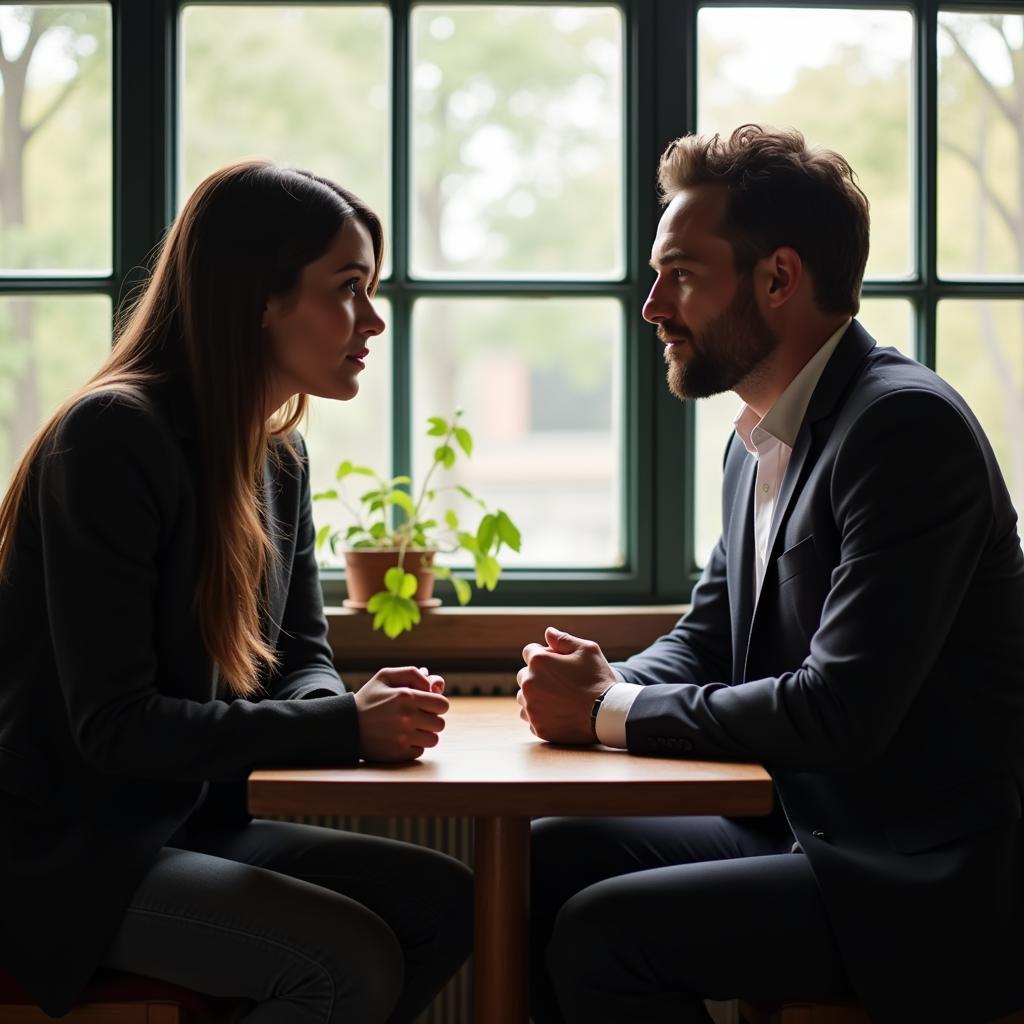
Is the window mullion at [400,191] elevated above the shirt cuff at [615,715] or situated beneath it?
elevated above

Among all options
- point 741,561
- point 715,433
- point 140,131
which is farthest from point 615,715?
point 140,131

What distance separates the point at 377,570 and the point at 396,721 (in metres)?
0.91

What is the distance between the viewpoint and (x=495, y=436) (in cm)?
274

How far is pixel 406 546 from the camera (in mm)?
2436

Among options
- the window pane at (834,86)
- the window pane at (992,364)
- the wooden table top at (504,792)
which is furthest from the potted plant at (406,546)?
the window pane at (992,364)

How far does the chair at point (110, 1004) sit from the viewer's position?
1514mm

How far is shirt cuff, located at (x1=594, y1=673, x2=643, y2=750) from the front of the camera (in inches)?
64.4

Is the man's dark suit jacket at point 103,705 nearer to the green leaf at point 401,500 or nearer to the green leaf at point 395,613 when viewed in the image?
the green leaf at point 395,613

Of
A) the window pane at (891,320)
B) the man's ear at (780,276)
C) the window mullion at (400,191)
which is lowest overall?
the man's ear at (780,276)

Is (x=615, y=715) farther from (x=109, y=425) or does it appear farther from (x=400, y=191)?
(x=400, y=191)

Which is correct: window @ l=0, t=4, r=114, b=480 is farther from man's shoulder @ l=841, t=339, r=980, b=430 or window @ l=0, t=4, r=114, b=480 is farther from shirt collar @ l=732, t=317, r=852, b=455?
man's shoulder @ l=841, t=339, r=980, b=430

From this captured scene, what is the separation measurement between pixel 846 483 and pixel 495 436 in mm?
1252

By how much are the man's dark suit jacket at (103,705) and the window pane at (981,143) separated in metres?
1.87

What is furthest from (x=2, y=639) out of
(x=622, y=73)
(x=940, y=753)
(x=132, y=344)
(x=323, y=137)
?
(x=622, y=73)
